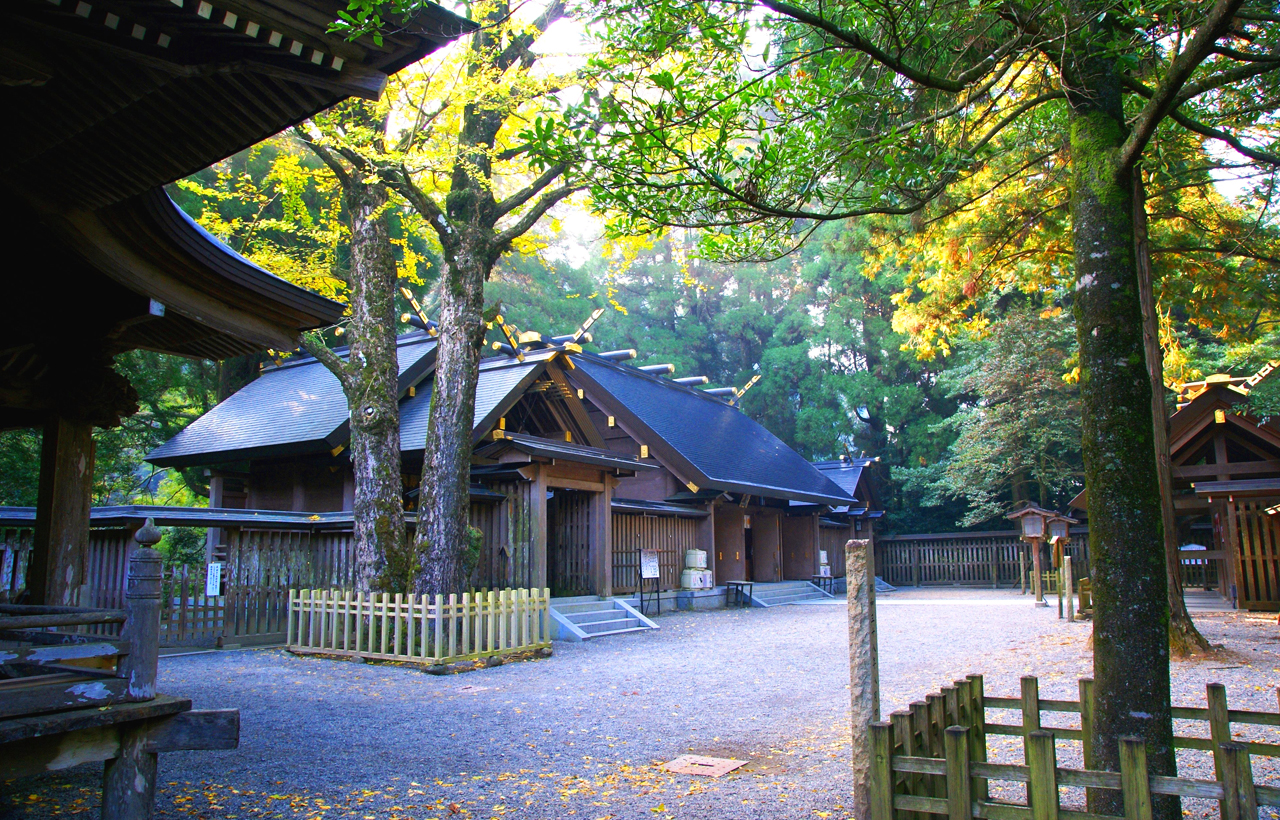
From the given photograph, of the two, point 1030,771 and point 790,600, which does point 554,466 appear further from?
point 1030,771

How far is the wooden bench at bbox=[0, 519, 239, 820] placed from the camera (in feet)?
12.2

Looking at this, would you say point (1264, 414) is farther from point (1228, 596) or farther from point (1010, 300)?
point (1010, 300)

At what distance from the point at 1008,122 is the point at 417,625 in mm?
9441

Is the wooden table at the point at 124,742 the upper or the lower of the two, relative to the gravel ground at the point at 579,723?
upper

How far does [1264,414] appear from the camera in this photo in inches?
537

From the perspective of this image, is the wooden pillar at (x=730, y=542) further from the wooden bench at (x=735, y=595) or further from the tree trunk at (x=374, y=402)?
the tree trunk at (x=374, y=402)

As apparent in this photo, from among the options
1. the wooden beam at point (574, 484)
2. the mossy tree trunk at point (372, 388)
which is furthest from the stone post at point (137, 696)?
the wooden beam at point (574, 484)

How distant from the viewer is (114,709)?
3896 millimetres

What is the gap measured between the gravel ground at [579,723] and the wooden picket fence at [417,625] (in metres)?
0.39

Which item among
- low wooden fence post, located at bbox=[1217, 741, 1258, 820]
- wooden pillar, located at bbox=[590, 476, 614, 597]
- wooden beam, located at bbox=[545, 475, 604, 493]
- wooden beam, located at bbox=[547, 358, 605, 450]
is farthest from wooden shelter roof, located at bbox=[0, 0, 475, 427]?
wooden beam, located at bbox=[547, 358, 605, 450]

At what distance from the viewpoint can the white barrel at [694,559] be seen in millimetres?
21156

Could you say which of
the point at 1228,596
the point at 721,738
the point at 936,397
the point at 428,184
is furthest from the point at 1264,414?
the point at 936,397

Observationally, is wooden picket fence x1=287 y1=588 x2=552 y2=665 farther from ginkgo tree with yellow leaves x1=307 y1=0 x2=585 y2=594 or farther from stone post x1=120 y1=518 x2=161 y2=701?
stone post x1=120 y1=518 x2=161 y2=701

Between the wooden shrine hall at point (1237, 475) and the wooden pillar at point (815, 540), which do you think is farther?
the wooden pillar at point (815, 540)
